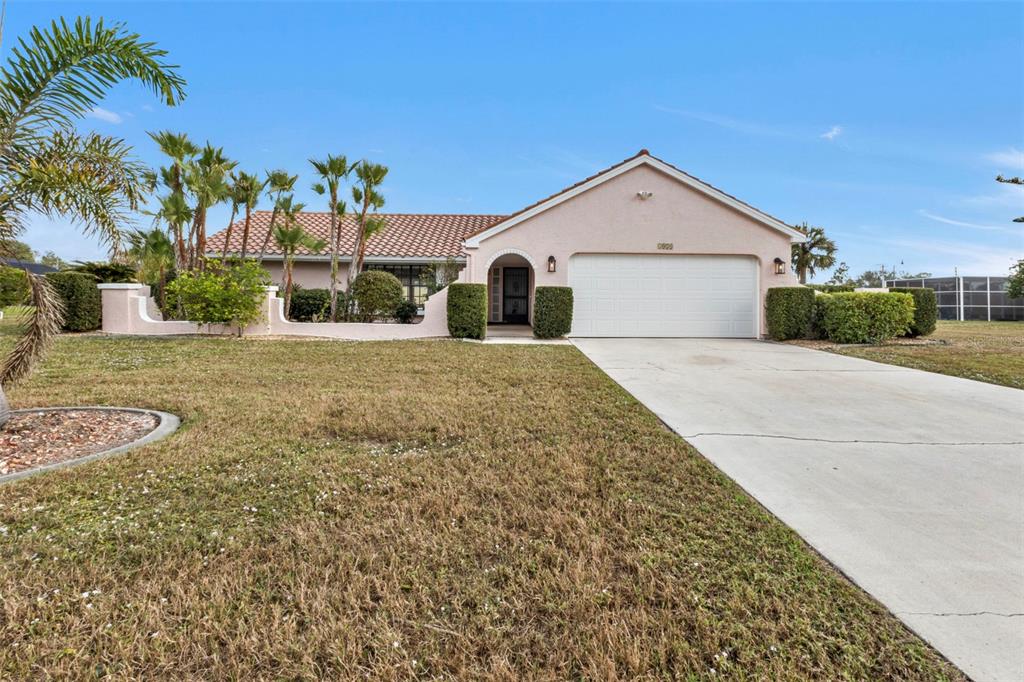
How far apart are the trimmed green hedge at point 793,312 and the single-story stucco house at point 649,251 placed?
3.00 ft

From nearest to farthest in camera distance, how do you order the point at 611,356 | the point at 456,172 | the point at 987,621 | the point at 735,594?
the point at 987,621, the point at 735,594, the point at 611,356, the point at 456,172

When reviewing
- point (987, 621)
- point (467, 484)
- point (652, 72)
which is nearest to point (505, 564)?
Result: point (467, 484)

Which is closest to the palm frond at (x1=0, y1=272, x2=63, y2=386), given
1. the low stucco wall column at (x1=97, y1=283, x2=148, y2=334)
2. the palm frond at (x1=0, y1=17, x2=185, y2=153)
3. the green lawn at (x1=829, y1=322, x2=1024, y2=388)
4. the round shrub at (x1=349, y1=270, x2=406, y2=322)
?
the palm frond at (x1=0, y1=17, x2=185, y2=153)

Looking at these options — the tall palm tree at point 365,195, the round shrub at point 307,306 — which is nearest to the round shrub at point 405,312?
the tall palm tree at point 365,195

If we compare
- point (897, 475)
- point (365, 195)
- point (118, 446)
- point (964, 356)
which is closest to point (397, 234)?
point (365, 195)

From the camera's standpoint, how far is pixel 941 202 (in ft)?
70.6

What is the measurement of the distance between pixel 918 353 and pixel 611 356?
6910 millimetres

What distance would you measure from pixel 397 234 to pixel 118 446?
18.4 m

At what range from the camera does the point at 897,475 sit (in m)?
3.76

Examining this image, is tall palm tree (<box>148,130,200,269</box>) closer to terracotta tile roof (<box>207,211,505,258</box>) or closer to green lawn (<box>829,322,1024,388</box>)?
terracotta tile roof (<box>207,211,505,258</box>)

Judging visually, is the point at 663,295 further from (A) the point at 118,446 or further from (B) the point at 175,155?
(B) the point at 175,155

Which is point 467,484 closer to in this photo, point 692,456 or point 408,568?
point 408,568

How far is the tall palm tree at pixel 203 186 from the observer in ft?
46.6

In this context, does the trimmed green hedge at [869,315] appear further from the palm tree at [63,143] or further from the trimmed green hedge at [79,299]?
the trimmed green hedge at [79,299]
